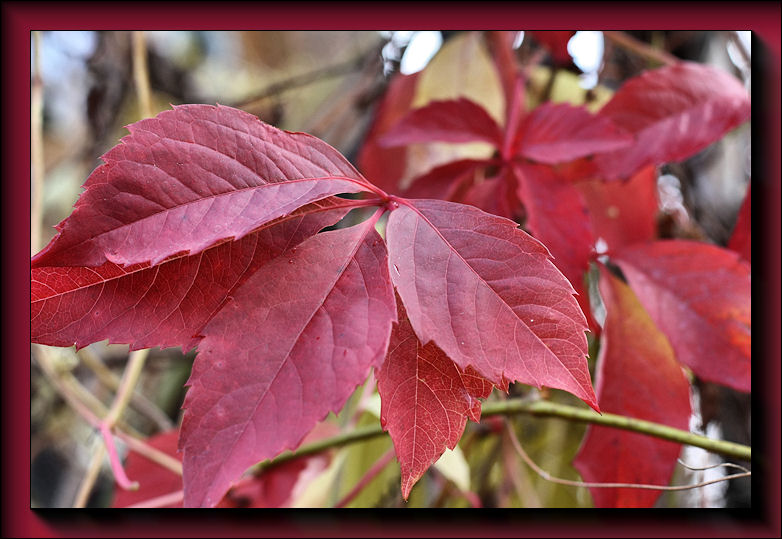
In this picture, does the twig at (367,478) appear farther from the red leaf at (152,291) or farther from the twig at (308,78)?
the twig at (308,78)

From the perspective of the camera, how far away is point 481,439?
29.9 inches

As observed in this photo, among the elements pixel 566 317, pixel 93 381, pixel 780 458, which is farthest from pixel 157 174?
pixel 93 381

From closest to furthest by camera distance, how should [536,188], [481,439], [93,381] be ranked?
[536,188] < [481,439] < [93,381]

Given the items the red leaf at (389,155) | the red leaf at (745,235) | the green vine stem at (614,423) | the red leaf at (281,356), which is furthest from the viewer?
the red leaf at (389,155)

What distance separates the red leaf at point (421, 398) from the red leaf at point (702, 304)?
0.22m

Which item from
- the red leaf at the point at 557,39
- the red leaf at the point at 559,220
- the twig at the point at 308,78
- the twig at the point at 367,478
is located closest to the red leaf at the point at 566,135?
the red leaf at the point at 559,220

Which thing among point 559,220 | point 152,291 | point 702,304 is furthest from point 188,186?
point 702,304

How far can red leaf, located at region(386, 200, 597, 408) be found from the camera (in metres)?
0.27

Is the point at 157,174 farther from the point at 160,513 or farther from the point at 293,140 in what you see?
the point at 160,513

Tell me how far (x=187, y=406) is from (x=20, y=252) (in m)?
Answer: 0.27

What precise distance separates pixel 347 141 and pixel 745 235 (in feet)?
1.93

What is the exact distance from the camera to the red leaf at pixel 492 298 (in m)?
0.27

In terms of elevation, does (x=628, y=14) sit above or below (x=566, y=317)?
above

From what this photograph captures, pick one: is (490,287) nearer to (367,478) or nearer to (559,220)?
(559,220)
